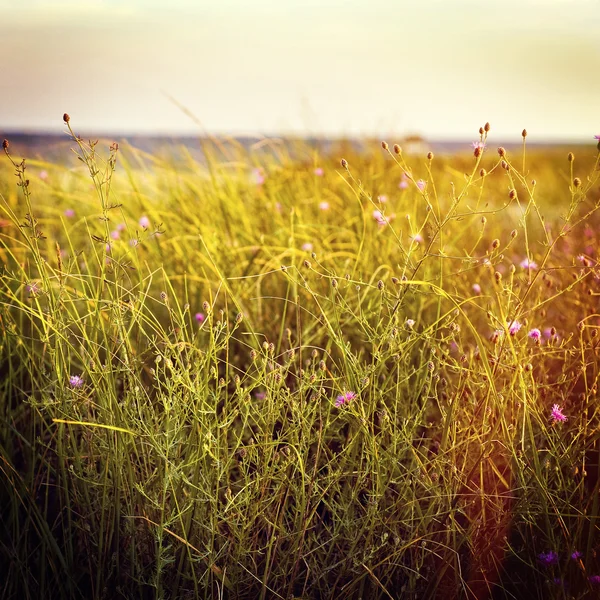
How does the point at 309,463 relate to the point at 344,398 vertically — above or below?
below

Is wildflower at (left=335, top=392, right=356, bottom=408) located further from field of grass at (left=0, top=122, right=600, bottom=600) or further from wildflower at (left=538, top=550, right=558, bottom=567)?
wildflower at (left=538, top=550, right=558, bottom=567)

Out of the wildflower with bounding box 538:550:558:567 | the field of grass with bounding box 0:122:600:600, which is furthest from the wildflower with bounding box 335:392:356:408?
the wildflower with bounding box 538:550:558:567

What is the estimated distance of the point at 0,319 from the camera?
1608mm

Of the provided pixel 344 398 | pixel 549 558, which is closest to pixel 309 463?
pixel 344 398

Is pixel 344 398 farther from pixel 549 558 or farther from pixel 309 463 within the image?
pixel 549 558

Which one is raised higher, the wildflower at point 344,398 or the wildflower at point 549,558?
the wildflower at point 344,398

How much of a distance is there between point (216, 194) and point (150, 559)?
1.68 m

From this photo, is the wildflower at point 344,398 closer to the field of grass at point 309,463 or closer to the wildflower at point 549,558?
the field of grass at point 309,463

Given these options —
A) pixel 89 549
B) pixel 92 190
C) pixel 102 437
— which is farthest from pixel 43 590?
pixel 92 190

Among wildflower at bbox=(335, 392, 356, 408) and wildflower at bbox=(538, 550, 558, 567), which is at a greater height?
wildflower at bbox=(335, 392, 356, 408)

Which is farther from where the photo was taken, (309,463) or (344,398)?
(309,463)

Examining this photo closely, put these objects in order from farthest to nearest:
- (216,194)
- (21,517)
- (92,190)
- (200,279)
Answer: (92,190), (216,194), (200,279), (21,517)

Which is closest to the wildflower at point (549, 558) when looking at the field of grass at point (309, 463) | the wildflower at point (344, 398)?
the field of grass at point (309, 463)

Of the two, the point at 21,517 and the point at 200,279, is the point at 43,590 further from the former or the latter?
the point at 200,279
